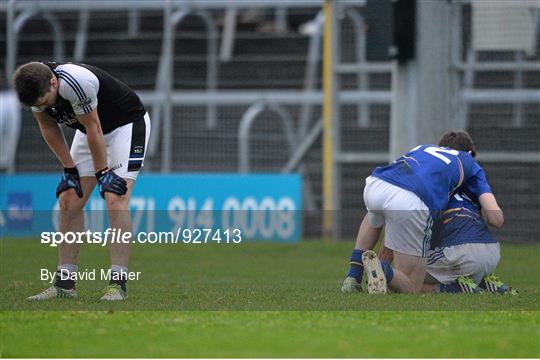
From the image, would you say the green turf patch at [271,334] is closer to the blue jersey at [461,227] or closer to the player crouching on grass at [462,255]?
the player crouching on grass at [462,255]

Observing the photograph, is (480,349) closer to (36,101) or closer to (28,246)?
(36,101)

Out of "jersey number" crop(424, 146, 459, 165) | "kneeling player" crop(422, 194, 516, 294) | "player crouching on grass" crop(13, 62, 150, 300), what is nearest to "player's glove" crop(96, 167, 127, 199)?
"player crouching on grass" crop(13, 62, 150, 300)

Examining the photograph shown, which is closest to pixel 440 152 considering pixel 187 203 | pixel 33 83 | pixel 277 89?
pixel 33 83

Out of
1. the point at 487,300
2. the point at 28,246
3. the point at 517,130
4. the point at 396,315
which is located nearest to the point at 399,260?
the point at 487,300

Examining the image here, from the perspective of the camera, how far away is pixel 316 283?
439 inches

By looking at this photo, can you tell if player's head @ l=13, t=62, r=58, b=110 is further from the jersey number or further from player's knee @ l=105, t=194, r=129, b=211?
the jersey number

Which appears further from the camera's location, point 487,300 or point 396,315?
point 487,300

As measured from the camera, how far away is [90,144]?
8.74 metres

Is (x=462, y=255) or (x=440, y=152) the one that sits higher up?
(x=440, y=152)

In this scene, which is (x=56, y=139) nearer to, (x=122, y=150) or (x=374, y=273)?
(x=122, y=150)

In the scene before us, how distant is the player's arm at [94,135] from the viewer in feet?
28.4

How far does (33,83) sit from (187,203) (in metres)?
9.08

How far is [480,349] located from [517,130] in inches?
419

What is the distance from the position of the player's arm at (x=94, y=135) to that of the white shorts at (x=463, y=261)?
8.45 feet
